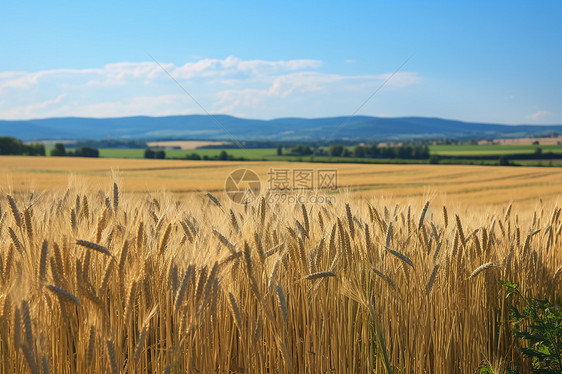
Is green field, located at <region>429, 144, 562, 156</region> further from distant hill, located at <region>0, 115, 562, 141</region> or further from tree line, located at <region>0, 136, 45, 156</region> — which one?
distant hill, located at <region>0, 115, 562, 141</region>

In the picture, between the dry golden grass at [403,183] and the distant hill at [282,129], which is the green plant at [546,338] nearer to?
the dry golden grass at [403,183]

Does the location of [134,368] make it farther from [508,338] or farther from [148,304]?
[508,338]

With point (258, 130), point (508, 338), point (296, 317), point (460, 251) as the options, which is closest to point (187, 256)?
point (296, 317)

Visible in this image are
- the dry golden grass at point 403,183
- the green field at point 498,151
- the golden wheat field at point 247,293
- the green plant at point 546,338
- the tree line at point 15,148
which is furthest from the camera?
the tree line at point 15,148

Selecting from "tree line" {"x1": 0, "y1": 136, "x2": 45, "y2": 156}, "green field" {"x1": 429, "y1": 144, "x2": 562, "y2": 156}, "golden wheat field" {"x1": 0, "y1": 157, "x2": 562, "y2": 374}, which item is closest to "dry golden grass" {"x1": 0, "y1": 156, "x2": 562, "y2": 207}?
"golden wheat field" {"x1": 0, "y1": 157, "x2": 562, "y2": 374}

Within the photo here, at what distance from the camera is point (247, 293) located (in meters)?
2.00

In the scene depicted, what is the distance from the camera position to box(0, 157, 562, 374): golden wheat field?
157 centimetres

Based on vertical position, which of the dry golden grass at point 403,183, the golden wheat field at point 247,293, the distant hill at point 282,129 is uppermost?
the distant hill at point 282,129

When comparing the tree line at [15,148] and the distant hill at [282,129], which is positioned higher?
the distant hill at [282,129]

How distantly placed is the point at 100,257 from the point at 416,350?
145cm

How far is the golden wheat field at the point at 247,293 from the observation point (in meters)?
1.57

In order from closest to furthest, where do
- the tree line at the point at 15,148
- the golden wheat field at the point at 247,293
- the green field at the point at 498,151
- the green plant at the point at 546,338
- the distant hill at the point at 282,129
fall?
the golden wheat field at the point at 247,293 < the green plant at the point at 546,338 < the green field at the point at 498,151 < the tree line at the point at 15,148 < the distant hill at the point at 282,129

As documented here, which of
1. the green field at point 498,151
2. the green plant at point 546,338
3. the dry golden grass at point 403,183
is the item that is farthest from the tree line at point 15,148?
the green plant at point 546,338

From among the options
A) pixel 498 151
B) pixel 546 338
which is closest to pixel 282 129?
pixel 498 151
